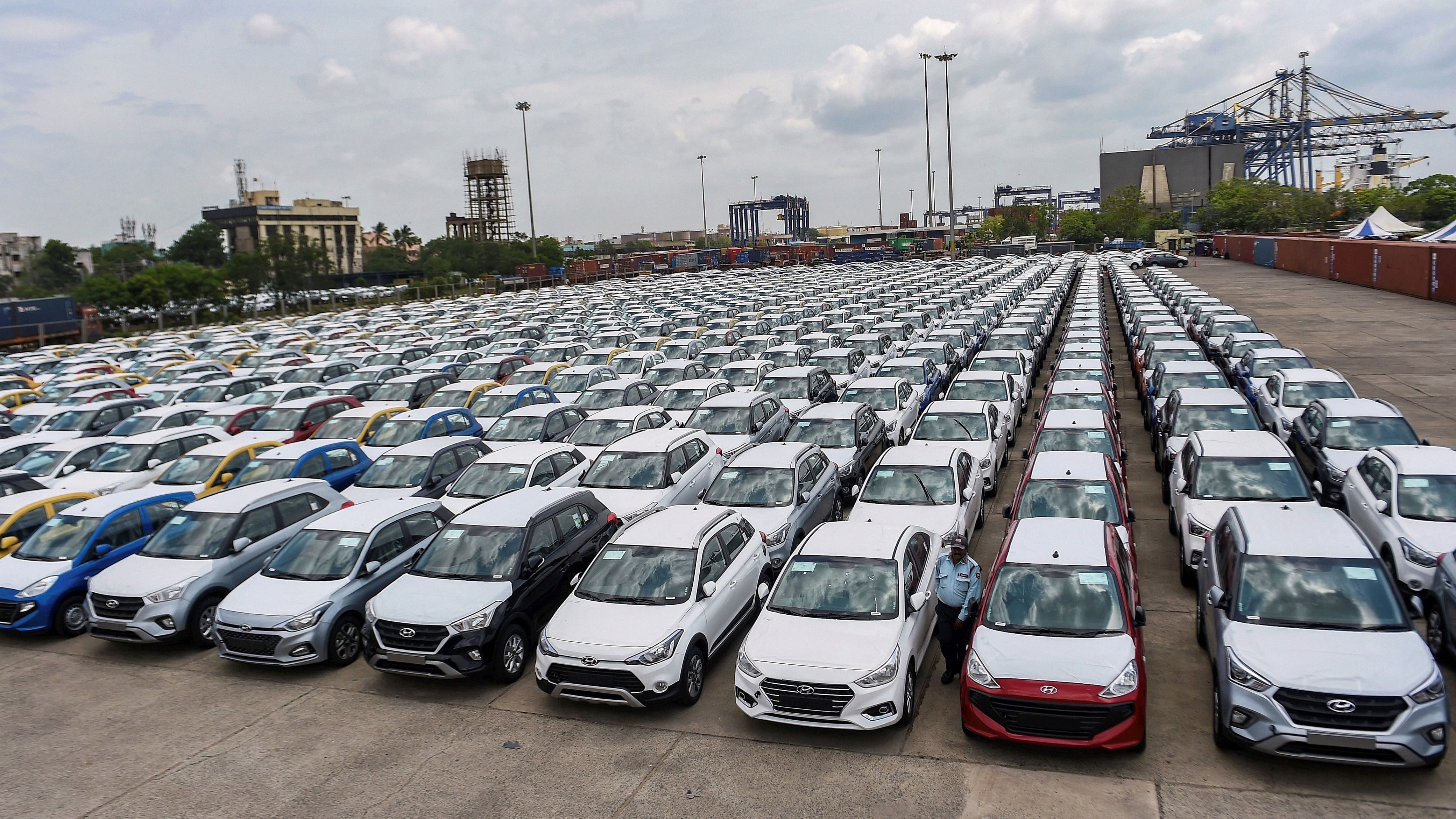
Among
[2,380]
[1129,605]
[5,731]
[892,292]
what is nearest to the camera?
[1129,605]

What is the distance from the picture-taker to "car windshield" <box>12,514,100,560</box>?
11.2m

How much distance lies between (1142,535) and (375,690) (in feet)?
31.8

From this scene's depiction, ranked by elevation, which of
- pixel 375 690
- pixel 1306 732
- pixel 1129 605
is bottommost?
pixel 375 690

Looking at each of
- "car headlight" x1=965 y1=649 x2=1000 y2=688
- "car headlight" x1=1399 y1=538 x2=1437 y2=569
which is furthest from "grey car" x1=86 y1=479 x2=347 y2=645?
"car headlight" x1=1399 y1=538 x2=1437 y2=569

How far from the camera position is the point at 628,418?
15.9 metres

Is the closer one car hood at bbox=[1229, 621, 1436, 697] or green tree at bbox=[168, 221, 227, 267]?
car hood at bbox=[1229, 621, 1436, 697]

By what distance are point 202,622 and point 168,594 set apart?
1.64 ft

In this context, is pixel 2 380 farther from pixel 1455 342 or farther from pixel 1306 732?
pixel 1455 342

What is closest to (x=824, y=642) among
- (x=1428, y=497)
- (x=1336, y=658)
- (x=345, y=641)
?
(x=1336, y=658)

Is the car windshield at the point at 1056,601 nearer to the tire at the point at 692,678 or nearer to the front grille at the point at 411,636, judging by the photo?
the tire at the point at 692,678

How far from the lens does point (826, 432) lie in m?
14.7

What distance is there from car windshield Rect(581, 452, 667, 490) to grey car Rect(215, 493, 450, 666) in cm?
256

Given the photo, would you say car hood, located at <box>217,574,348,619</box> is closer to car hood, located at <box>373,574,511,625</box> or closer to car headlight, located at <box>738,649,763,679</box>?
car hood, located at <box>373,574,511,625</box>

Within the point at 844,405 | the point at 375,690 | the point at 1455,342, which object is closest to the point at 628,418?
the point at 844,405
